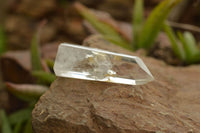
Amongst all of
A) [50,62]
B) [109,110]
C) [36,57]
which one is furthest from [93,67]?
[36,57]

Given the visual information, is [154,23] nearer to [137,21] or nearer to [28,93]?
[137,21]

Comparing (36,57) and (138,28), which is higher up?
(138,28)

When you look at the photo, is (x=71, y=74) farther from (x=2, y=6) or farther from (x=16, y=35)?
(x=2, y=6)

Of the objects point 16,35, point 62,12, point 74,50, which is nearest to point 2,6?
point 16,35

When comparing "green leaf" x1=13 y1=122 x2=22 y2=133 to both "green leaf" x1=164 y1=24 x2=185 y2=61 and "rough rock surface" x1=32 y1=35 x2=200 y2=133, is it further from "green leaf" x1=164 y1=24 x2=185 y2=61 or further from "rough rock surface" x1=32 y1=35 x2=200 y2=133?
"green leaf" x1=164 y1=24 x2=185 y2=61

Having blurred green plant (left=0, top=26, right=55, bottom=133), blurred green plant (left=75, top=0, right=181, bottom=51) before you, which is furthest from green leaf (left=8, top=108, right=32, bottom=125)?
blurred green plant (left=75, top=0, right=181, bottom=51)

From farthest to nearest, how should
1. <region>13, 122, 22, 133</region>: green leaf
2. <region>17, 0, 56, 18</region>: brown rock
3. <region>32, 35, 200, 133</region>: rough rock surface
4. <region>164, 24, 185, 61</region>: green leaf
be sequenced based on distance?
1. <region>17, 0, 56, 18</region>: brown rock
2. <region>164, 24, 185, 61</region>: green leaf
3. <region>13, 122, 22, 133</region>: green leaf
4. <region>32, 35, 200, 133</region>: rough rock surface
